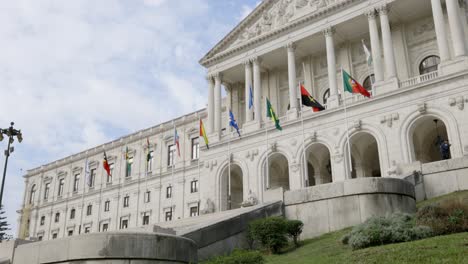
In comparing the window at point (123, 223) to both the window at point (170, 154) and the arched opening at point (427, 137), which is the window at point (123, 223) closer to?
the window at point (170, 154)

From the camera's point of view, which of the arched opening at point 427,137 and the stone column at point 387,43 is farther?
the stone column at point 387,43

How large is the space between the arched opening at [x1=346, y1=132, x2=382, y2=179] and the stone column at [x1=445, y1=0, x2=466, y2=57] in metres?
8.54

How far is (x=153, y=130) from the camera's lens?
6212 cm

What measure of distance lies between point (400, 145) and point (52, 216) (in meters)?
54.9

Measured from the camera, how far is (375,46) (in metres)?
37.8

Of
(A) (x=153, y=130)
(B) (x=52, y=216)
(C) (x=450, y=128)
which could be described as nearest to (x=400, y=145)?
(C) (x=450, y=128)

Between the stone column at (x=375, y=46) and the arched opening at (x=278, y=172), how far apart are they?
1032 centimetres

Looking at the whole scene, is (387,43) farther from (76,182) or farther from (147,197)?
(76,182)

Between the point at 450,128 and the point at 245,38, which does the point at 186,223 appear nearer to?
the point at 450,128

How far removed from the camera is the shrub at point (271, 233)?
18.3m

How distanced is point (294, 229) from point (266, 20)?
29962 mm

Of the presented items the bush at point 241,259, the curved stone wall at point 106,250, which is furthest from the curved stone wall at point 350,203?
the curved stone wall at point 106,250

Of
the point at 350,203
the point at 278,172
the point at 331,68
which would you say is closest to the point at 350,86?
the point at 331,68

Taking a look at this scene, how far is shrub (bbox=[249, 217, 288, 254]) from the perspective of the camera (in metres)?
18.3
